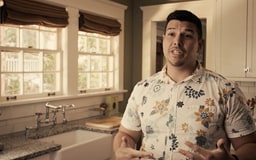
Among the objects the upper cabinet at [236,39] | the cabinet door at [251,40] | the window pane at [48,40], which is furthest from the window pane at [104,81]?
the cabinet door at [251,40]

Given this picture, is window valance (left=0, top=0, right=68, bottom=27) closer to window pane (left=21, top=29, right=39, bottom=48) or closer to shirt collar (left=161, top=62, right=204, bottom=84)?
window pane (left=21, top=29, right=39, bottom=48)

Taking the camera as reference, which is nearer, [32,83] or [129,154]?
[129,154]

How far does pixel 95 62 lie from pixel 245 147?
2826 millimetres

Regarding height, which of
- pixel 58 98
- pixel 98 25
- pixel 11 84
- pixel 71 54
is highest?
pixel 98 25

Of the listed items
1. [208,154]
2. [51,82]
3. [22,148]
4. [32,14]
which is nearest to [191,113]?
[208,154]

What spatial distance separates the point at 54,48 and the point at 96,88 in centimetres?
85

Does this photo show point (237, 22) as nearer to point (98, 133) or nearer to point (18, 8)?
point (98, 133)

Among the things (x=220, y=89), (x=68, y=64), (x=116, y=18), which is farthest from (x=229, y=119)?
(x=116, y=18)

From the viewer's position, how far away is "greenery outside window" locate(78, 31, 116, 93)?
12.2ft

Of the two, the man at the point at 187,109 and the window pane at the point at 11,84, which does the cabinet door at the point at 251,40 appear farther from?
the window pane at the point at 11,84

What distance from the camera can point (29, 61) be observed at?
3.05 metres

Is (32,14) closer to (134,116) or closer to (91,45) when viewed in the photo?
(91,45)

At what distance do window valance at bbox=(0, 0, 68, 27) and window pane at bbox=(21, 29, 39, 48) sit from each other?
172mm

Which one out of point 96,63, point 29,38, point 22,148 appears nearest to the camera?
point 22,148
